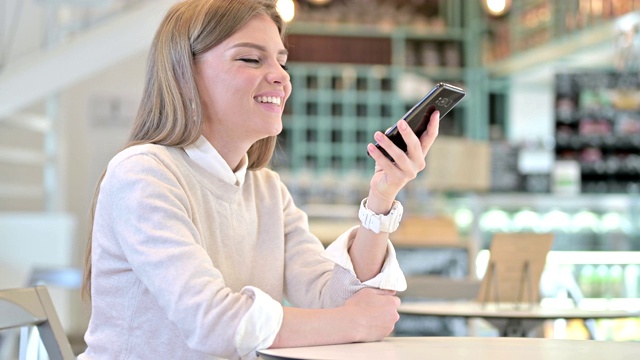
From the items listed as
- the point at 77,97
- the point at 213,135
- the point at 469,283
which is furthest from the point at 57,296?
the point at 213,135

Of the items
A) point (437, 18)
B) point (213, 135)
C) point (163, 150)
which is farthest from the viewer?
point (437, 18)

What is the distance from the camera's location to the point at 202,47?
1614 mm

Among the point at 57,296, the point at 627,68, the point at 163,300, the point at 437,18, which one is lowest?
the point at 57,296

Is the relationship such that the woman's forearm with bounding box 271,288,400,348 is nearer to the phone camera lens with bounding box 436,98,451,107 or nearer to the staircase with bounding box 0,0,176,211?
the phone camera lens with bounding box 436,98,451,107

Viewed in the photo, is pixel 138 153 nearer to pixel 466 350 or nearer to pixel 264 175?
pixel 264 175

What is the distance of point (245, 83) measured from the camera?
5.27 feet

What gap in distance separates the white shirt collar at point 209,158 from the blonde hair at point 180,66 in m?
0.03

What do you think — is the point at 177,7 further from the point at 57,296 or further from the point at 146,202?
the point at 57,296

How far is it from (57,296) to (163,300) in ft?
16.7

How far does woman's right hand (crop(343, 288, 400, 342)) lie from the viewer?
1.46 metres

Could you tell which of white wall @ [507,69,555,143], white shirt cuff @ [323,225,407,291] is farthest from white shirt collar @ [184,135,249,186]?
white wall @ [507,69,555,143]

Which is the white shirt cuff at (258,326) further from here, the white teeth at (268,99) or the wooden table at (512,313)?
the wooden table at (512,313)

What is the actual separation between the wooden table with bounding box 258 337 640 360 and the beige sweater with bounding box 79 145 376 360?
0.37 feet

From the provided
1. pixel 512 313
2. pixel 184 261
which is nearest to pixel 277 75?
pixel 184 261
